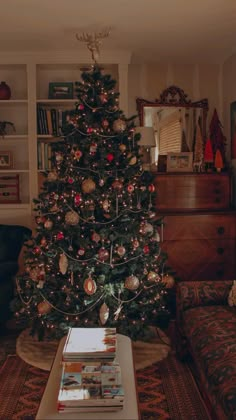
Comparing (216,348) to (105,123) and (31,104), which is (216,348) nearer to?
(105,123)

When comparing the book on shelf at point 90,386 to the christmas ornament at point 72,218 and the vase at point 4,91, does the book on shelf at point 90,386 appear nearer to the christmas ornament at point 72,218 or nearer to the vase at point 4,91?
the christmas ornament at point 72,218

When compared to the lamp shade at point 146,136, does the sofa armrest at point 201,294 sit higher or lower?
lower

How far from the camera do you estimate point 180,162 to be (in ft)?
13.5

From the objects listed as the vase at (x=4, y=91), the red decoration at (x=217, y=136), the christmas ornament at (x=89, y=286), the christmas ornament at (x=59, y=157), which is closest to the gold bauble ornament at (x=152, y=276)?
the christmas ornament at (x=89, y=286)

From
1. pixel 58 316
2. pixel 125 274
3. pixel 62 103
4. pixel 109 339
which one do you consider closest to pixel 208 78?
pixel 62 103

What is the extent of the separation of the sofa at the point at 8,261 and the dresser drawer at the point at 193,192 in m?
1.30

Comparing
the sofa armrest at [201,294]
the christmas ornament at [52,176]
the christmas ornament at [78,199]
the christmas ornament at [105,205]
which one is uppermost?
the christmas ornament at [52,176]

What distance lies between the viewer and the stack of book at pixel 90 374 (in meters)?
1.61

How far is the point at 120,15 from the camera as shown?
299 cm

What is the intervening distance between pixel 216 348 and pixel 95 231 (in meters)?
1.18

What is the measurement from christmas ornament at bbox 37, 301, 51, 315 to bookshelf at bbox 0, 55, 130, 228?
128cm

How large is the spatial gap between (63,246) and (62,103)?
1.81m

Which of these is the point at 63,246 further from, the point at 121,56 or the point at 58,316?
the point at 121,56

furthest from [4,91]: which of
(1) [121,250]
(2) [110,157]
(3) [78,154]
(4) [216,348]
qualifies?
(4) [216,348]
